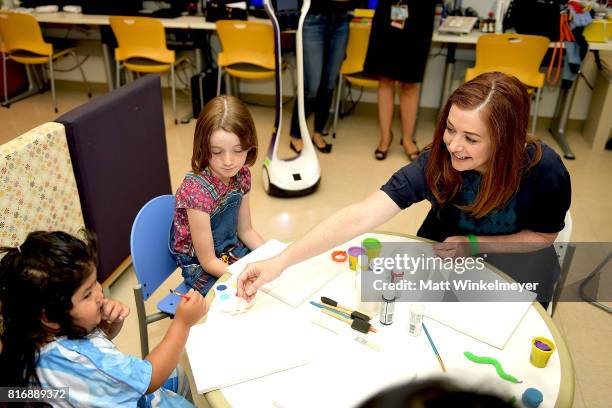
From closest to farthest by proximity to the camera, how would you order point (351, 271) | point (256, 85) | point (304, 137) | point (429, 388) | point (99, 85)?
point (429, 388), point (351, 271), point (304, 137), point (256, 85), point (99, 85)

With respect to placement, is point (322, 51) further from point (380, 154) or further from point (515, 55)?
point (515, 55)

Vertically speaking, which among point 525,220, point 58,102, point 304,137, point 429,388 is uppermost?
point 429,388

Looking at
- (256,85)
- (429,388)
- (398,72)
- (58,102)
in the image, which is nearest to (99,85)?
(58,102)

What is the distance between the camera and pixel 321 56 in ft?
11.8

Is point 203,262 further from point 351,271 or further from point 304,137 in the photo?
point 304,137

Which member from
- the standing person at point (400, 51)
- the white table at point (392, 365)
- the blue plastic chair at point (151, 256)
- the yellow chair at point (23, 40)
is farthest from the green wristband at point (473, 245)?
the yellow chair at point (23, 40)

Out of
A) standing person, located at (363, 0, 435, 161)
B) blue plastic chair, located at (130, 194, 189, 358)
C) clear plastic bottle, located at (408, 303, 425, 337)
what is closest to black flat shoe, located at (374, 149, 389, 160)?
standing person, located at (363, 0, 435, 161)

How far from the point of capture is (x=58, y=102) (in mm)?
4867

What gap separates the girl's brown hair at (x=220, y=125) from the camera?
172cm

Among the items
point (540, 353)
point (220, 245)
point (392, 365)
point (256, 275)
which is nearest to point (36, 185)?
point (220, 245)

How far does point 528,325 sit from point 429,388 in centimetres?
88

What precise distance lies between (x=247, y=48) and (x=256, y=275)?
2954mm

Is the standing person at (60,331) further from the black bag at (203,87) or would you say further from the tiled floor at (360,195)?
the black bag at (203,87)

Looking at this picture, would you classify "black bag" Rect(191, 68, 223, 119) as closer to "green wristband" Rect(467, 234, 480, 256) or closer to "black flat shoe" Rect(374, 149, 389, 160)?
"black flat shoe" Rect(374, 149, 389, 160)
